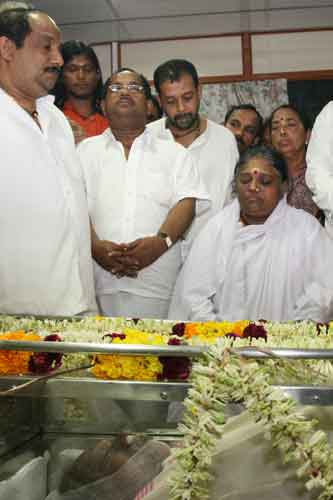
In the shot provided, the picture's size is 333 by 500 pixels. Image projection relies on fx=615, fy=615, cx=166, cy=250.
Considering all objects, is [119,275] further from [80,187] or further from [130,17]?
[130,17]

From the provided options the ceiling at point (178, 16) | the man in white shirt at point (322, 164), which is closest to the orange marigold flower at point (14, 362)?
the man in white shirt at point (322, 164)

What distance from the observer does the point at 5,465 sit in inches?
33.0

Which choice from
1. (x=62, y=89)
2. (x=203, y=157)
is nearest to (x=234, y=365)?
(x=203, y=157)

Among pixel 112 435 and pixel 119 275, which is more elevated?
pixel 119 275

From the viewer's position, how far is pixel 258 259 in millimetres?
2076

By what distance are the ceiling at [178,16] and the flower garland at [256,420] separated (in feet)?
10.4

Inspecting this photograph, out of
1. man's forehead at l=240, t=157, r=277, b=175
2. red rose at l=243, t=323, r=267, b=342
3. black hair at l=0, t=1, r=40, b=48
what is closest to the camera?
red rose at l=243, t=323, r=267, b=342

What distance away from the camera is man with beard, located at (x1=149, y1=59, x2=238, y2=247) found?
2340mm

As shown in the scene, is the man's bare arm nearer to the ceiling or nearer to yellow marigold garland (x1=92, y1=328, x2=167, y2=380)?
yellow marigold garland (x1=92, y1=328, x2=167, y2=380)

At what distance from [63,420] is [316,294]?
1258 mm

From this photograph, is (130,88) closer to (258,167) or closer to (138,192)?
(138,192)

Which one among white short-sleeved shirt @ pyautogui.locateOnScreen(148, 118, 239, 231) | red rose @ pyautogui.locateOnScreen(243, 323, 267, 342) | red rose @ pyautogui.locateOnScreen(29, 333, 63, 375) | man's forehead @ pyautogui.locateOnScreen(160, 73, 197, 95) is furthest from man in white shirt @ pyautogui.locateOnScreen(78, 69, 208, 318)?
red rose @ pyautogui.locateOnScreen(29, 333, 63, 375)

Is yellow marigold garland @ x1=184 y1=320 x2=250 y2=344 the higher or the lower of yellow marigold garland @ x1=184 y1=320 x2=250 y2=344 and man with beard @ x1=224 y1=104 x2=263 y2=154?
the lower

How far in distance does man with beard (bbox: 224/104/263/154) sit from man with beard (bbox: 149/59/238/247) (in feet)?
0.37
